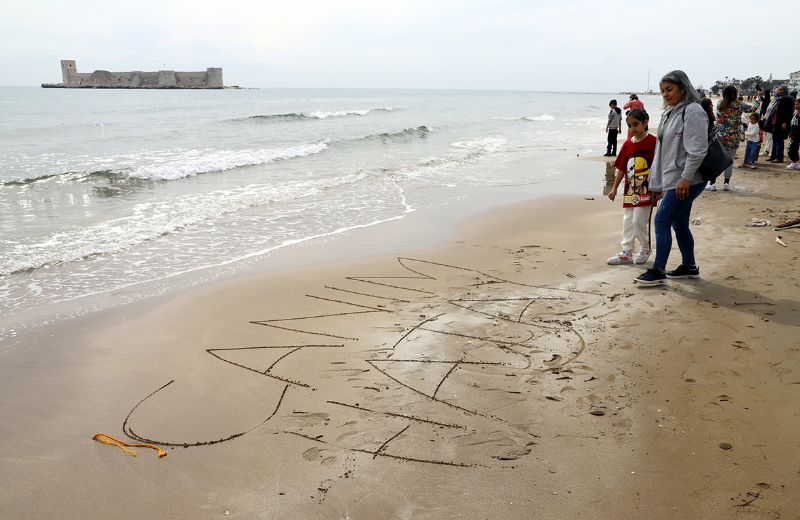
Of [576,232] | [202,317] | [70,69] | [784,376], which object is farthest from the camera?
[70,69]

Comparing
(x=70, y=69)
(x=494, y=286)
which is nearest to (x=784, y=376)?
(x=494, y=286)

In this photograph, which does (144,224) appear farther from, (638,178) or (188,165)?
(638,178)

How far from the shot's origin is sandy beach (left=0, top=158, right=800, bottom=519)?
2543mm

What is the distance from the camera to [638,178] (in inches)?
225

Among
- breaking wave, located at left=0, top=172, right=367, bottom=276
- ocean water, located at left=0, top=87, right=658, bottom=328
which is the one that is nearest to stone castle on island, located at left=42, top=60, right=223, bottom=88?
→ ocean water, located at left=0, top=87, right=658, bottom=328

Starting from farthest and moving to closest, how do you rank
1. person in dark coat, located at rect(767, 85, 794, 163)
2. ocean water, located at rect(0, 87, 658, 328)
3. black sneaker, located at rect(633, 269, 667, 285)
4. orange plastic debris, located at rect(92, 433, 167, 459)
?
1. person in dark coat, located at rect(767, 85, 794, 163)
2. ocean water, located at rect(0, 87, 658, 328)
3. black sneaker, located at rect(633, 269, 667, 285)
4. orange plastic debris, located at rect(92, 433, 167, 459)

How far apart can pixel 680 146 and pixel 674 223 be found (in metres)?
0.74

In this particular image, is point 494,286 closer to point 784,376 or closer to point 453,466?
point 784,376

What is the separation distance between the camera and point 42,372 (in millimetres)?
3969

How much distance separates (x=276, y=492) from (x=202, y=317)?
2754 millimetres

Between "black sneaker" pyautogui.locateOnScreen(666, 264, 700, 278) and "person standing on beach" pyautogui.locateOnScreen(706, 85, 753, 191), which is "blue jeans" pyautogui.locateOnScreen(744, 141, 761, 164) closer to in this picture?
"person standing on beach" pyautogui.locateOnScreen(706, 85, 753, 191)

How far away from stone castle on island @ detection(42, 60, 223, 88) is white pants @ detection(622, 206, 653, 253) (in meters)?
157


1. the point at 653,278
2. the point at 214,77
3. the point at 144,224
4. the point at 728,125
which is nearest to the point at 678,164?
the point at 653,278

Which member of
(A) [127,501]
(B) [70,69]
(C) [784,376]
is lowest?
(A) [127,501]
